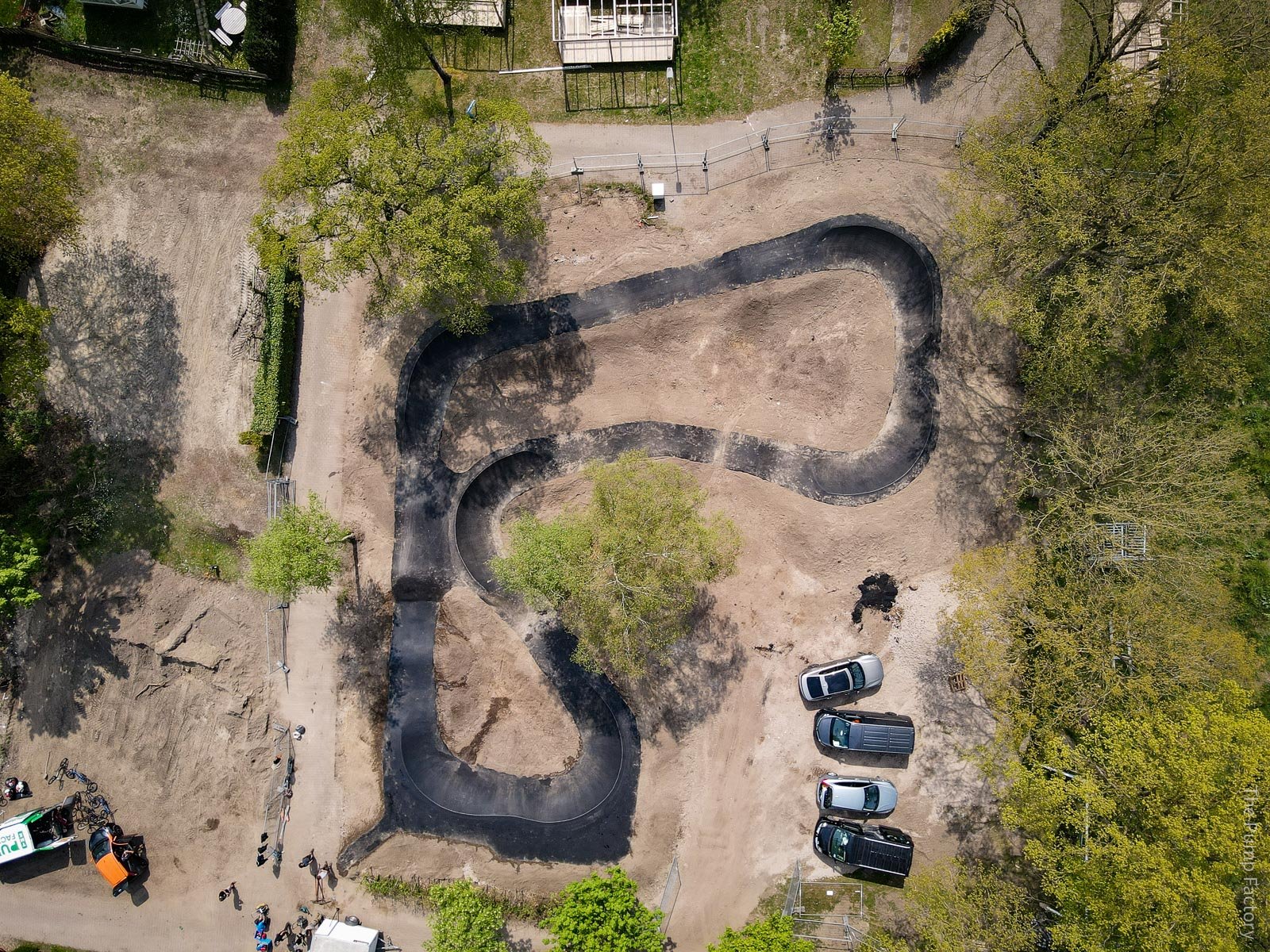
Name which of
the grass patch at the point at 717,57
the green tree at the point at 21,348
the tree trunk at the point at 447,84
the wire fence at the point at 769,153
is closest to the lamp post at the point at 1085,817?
the wire fence at the point at 769,153

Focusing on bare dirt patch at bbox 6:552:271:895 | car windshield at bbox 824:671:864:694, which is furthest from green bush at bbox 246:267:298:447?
car windshield at bbox 824:671:864:694

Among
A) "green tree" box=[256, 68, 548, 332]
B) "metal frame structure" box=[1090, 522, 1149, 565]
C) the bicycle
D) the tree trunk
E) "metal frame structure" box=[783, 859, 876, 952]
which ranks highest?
the tree trunk

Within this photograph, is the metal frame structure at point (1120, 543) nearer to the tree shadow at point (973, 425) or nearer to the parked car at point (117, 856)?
the tree shadow at point (973, 425)

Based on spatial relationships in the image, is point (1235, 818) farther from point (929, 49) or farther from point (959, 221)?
point (929, 49)

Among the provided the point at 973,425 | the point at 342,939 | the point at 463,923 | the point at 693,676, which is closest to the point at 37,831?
the point at 342,939

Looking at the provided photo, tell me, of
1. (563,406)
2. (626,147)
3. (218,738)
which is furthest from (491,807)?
(626,147)

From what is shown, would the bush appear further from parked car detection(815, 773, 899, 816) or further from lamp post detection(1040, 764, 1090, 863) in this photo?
lamp post detection(1040, 764, 1090, 863)
